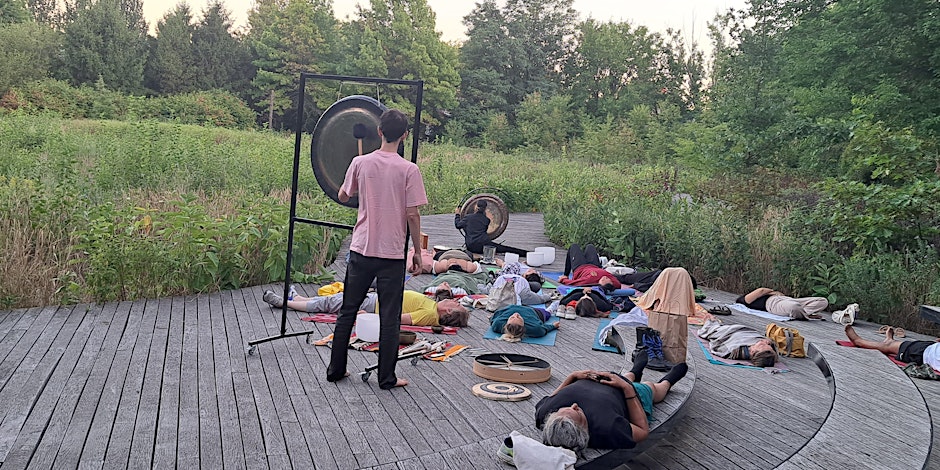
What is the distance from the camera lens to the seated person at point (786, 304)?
7.77m

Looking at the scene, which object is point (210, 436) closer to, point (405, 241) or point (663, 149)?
point (405, 241)

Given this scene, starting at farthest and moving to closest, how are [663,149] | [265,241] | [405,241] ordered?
[663,149]
[265,241]
[405,241]

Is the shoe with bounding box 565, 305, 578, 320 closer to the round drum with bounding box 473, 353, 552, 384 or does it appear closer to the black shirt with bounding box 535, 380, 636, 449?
the round drum with bounding box 473, 353, 552, 384

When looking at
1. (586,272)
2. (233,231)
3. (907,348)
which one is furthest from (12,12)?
(907,348)

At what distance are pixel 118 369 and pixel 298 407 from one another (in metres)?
1.46

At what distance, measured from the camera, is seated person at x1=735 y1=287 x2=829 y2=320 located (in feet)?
25.5

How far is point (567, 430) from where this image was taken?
3.44 meters

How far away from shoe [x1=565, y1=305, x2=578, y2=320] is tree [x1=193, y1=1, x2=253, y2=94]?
36.1 metres

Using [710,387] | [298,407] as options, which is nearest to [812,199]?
[710,387]

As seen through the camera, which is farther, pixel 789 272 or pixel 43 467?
pixel 789 272

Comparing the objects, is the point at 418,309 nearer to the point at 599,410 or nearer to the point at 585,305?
the point at 585,305

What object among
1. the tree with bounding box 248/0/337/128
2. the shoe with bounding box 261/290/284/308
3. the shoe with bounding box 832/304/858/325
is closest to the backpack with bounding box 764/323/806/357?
the shoe with bounding box 832/304/858/325

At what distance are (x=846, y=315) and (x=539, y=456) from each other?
5519 mm

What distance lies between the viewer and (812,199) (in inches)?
480
